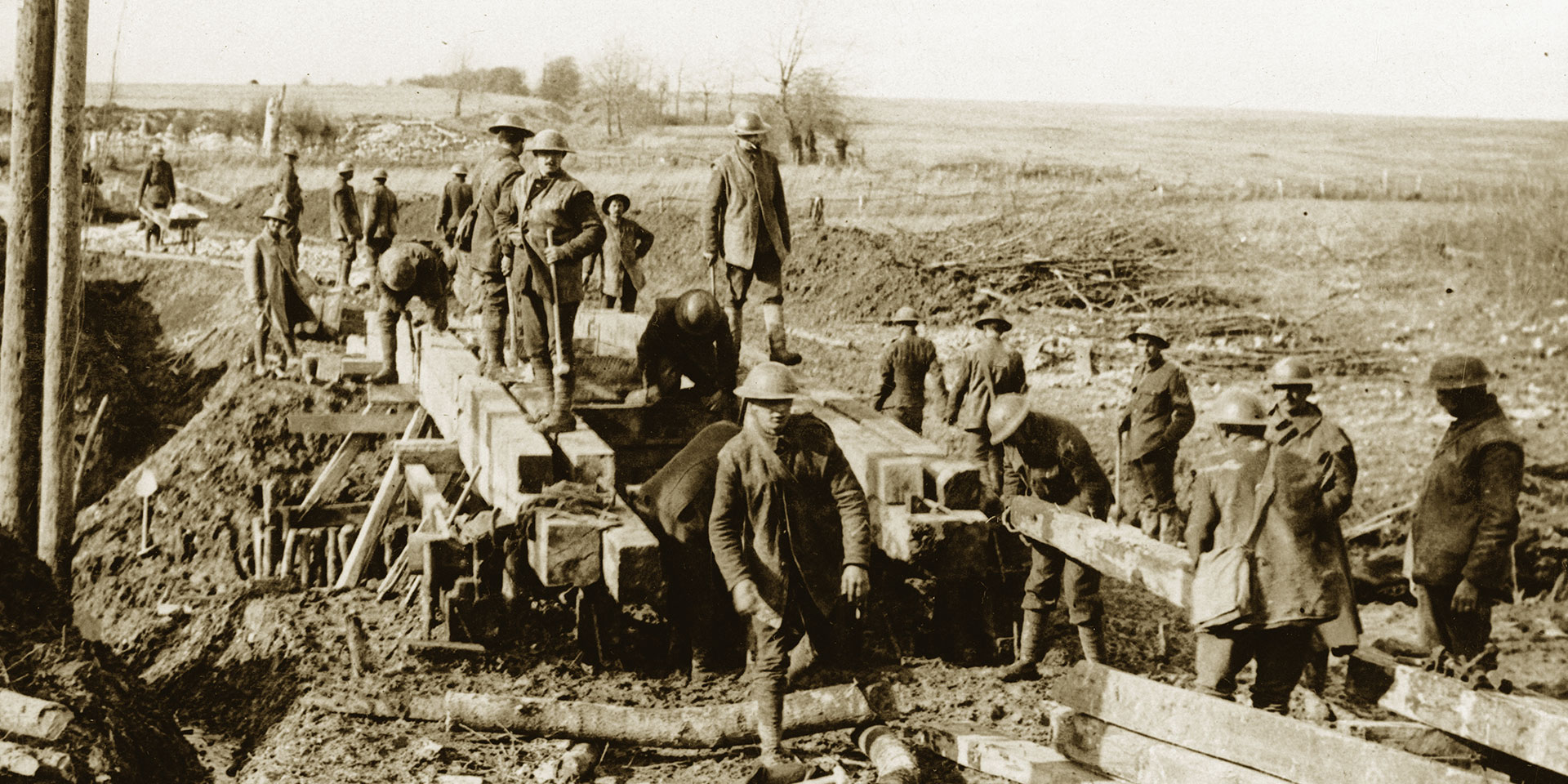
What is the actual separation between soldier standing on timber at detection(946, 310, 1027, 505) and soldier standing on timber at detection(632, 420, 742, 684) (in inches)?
107

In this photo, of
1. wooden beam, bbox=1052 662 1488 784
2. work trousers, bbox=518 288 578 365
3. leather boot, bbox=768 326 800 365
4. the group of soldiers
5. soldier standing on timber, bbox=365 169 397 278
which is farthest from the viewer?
soldier standing on timber, bbox=365 169 397 278

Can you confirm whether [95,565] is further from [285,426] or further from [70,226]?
[70,226]

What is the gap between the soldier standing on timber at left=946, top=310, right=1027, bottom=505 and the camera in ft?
34.3

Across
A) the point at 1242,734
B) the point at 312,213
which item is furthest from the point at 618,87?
the point at 1242,734

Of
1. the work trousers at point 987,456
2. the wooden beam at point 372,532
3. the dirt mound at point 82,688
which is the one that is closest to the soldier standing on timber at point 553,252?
the wooden beam at point 372,532

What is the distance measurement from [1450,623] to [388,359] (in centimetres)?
928

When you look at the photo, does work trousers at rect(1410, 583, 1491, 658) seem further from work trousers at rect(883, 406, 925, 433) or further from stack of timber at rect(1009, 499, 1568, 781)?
work trousers at rect(883, 406, 925, 433)

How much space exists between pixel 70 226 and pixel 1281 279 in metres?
15.9

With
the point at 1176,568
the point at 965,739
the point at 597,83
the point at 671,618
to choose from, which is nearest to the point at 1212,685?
the point at 1176,568

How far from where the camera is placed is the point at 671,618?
8328 millimetres

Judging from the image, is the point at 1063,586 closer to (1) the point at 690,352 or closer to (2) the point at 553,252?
(1) the point at 690,352

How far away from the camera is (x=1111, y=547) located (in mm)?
7414

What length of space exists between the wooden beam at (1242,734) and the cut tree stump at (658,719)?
110cm

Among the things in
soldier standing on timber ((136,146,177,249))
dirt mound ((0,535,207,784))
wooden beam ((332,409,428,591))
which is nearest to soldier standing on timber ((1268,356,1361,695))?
dirt mound ((0,535,207,784))
